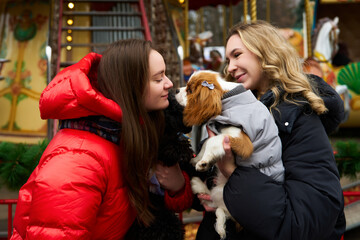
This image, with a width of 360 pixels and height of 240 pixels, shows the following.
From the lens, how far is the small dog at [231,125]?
1.75 meters

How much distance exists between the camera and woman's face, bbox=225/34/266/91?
198cm

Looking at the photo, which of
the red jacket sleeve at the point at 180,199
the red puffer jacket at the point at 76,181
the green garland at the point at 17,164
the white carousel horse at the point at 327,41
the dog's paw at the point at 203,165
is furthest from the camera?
the white carousel horse at the point at 327,41

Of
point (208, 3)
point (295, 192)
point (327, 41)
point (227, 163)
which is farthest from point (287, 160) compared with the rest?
point (208, 3)

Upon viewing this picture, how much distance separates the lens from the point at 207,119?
1.91 metres

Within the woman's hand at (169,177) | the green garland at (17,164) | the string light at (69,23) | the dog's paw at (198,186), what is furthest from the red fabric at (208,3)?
the woman's hand at (169,177)

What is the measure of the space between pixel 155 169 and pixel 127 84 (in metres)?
0.48

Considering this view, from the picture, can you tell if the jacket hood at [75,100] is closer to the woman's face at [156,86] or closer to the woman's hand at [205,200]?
the woman's face at [156,86]

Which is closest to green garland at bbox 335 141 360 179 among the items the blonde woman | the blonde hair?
the blonde woman

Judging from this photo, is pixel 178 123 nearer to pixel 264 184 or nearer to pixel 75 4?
pixel 264 184

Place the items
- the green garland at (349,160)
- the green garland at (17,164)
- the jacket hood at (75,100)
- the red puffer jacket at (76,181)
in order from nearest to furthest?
the red puffer jacket at (76,181), the jacket hood at (75,100), the green garland at (17,164), the green garland at (349,160)

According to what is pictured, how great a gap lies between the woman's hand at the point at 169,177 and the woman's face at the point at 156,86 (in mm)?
317

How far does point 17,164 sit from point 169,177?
1.58m

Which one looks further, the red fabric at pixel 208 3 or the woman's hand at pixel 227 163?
the red fabric at pixel 208 3

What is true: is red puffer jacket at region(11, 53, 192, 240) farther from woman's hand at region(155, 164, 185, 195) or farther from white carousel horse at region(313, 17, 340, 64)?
white carousel horse at region(313, 17, 340, 64)
